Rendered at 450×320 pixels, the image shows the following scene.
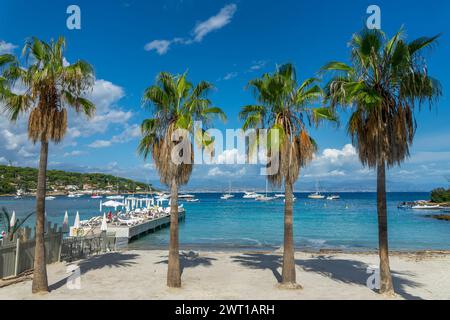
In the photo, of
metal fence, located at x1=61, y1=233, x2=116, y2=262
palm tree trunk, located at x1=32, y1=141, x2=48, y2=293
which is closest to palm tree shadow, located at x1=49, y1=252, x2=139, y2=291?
metal fence, located at x1=61, y1=233, x2=116, y2=262

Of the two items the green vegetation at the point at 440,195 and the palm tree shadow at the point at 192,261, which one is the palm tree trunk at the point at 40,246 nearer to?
the palm tree shadow at the point at 192,261

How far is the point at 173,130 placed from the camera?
459 inches

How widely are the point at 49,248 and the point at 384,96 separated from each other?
14867 millimetres

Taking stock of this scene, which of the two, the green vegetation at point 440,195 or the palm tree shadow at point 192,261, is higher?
the green vegetation at point 440,195

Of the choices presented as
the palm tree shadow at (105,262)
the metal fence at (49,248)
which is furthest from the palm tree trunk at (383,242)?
the metal fence at (49,248)

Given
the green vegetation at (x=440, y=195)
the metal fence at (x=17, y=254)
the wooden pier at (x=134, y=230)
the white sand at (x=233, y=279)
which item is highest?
the green vegetation at (x=440, y=195)

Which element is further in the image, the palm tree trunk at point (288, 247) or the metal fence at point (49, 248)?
the metal fence at point (49, 248)

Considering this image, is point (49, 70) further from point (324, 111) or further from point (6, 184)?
point (6, 184)

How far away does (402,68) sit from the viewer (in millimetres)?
10094

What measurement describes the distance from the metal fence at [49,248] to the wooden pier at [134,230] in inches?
323

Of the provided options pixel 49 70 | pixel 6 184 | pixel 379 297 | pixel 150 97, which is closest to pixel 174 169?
pixel 150 97

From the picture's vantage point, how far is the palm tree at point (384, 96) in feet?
32.9

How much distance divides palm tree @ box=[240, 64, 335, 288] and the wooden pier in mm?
20349
